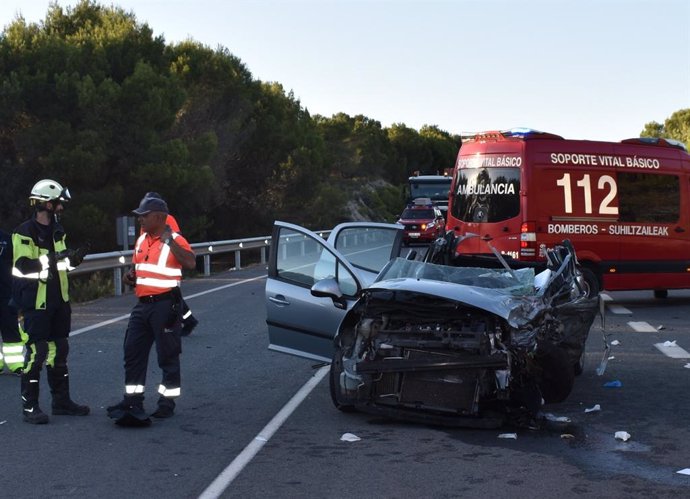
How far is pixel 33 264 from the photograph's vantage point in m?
8.78

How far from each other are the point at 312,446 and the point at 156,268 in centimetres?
196

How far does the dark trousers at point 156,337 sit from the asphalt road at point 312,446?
40cm

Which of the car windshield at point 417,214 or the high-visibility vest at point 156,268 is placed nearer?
the high-visibility vest at point 156,268

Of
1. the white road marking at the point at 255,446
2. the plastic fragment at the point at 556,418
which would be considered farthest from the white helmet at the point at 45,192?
the plastic fragment at the point at 556,418

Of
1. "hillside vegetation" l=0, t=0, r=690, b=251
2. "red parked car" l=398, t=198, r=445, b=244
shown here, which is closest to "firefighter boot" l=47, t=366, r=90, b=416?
"hillside vegetation" l=0, t=0, r=690, b=251

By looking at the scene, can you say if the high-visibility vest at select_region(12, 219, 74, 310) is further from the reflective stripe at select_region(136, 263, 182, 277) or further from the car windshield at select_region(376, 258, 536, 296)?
the car windshield at select_region(376, 258, 536, 296)

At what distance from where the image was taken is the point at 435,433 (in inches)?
322

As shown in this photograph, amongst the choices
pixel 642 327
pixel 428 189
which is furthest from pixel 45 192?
pixel 428 189

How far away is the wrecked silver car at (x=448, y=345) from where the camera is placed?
807cm

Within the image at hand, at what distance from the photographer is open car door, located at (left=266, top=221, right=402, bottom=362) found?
9.46 m

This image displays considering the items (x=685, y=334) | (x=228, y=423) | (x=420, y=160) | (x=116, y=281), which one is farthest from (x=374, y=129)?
(x=228, y=423)

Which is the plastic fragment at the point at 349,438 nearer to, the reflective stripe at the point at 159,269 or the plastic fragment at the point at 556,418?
the plastic fragment at the point at 556,418

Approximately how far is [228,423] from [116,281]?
13.8 m

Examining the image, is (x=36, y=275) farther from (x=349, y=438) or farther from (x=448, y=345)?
(x=448, y=345)
